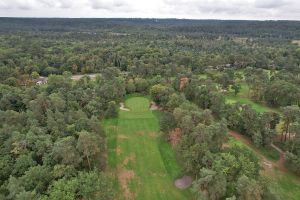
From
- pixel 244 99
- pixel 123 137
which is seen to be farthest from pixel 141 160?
pixel 244 99

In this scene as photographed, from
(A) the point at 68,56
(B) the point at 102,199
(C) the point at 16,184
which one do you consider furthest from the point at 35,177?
(A) the point at 68,56

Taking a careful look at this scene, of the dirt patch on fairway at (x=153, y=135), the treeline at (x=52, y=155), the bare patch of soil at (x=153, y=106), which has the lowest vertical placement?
the dirt patch on fairway at (x=153, y=135)

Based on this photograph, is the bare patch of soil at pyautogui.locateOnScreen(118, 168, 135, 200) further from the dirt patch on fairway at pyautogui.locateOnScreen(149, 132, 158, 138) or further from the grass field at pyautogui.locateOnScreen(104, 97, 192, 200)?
the dirt patch on fairway at pyautogui.locateOnScreen(149, 132, 158, 138)

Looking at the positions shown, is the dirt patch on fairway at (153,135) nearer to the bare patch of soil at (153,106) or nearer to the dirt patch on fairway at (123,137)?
the dirt patch on fairway at (123,137)

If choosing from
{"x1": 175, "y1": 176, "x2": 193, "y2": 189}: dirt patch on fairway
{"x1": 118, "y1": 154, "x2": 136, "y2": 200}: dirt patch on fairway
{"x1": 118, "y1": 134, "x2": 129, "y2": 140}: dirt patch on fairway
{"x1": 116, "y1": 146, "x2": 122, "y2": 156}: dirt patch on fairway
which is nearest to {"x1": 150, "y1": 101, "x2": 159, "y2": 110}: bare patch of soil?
{"x1": 118, "y1": 134, "x2": 129, "y2": 140}: dirt patch on fairway

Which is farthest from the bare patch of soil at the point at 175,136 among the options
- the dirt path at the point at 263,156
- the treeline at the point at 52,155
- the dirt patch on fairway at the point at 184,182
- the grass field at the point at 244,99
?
the grass field at the point at 244,99

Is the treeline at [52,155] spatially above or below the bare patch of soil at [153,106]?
above

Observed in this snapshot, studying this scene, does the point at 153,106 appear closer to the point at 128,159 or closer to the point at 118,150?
the point at 118,150
